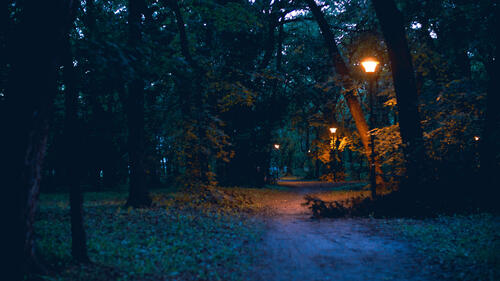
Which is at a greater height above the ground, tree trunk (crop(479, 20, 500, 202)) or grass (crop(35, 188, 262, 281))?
tree trunk (crop(479, 20, 500, 202))

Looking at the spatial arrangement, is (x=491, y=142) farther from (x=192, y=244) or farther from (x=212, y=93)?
(x=212, y=93)

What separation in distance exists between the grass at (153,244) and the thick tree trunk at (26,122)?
681mm

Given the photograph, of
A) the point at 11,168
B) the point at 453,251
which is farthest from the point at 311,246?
the point at 11,168

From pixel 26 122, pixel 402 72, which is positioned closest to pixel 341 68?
pixel 402 72

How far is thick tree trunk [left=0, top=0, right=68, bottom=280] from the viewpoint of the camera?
4.53 m

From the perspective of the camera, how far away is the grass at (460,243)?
5.72 m

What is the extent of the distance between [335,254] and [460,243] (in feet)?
8.85

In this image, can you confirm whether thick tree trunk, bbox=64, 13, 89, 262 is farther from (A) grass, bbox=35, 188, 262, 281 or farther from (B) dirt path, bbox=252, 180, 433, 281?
(B) dirt path, bbox=252, 180, 433, 281

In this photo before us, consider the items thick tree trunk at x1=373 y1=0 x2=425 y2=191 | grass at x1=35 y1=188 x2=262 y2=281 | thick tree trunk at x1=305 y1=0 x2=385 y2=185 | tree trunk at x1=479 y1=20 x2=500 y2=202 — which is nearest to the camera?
grass at x1=35 y1=188 x2=262 y2=281

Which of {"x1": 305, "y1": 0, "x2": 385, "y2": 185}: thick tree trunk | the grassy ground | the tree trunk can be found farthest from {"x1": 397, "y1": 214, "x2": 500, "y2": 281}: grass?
{"x1": 305, "y1": 0, "x2": 385, "y2": 185}: thick tree trunk

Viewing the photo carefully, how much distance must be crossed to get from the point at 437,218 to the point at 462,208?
1190 mm

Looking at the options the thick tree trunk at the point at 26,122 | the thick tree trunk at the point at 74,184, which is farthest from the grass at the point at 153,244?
the thick tree trunk at the point at 26,122

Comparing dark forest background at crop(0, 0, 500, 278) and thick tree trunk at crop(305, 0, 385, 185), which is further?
thick tree trunk at crop(305, 0, 385, 185)

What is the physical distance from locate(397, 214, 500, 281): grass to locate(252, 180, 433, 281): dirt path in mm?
409
